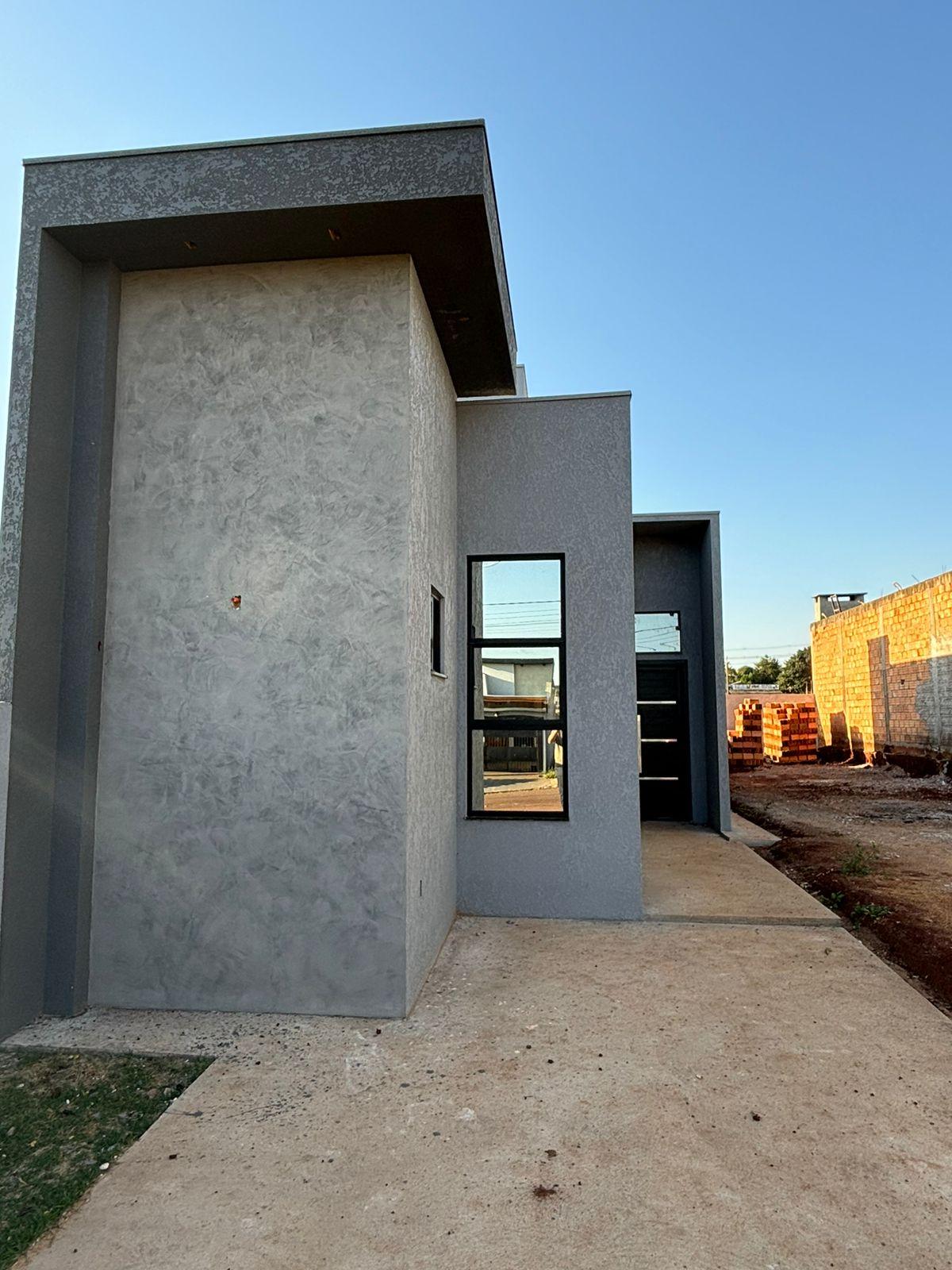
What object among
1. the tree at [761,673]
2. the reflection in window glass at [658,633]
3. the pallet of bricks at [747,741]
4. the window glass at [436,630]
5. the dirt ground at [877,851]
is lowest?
the dirt ground at [877,851]

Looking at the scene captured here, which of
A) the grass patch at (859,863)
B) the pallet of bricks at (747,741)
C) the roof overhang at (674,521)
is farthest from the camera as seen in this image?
the pallet of bricks at (747,741)

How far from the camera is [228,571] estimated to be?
12.0ft

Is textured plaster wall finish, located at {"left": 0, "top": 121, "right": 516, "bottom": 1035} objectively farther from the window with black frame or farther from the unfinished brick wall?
the unfinished brick wall

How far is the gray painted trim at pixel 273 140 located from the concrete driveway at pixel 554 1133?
13.9 ft

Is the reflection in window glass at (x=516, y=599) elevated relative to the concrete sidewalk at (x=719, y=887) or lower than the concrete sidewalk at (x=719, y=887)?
elevated

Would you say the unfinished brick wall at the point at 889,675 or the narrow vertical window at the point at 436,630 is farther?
the unfinished brick wall at the point at 889,675

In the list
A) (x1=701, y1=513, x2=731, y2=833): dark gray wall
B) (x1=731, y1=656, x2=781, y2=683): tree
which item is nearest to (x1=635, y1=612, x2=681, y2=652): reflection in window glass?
(x1=701, y1=513, x2=731, y2=833): dark gray wall

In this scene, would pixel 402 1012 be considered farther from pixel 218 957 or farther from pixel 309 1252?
pixel 309 1252

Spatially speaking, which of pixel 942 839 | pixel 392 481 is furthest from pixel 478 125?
pixel 942 839

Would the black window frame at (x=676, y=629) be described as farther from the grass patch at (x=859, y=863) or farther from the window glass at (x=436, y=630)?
the window glass at (x=436, y=630)

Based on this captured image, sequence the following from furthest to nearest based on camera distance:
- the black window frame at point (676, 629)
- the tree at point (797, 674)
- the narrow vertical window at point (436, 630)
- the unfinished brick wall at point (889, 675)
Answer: the tree at point (797, 674) → the unfinished brick wall at point (889, 675) → the black window frame at point (676, 629) → the narrow vertical window at point (436, 630)

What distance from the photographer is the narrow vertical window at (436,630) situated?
4.36m

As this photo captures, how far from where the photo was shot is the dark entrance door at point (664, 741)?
8953 mm

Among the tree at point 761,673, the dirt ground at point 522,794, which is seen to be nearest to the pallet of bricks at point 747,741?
the dirt ground at point 522,794
